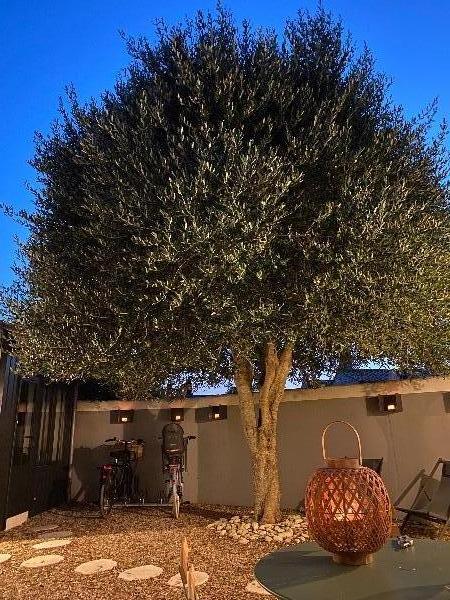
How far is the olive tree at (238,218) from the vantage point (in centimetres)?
533

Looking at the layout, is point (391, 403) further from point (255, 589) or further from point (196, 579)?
point (196, 579)

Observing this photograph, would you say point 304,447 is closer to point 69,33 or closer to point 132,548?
point 132,548

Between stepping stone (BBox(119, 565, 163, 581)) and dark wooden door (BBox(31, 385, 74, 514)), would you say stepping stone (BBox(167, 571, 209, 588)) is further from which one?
dark wooden door (BBox(31, 385, 74, 514))

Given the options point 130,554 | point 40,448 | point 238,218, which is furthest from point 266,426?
point 40,448

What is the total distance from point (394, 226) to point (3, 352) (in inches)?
261

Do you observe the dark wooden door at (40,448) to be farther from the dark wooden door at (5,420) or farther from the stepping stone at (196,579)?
the stepping stone at (196,579)

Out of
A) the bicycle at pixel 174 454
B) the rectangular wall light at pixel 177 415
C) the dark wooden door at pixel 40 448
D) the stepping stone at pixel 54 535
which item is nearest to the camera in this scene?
the stepping stone at pixel 54 535

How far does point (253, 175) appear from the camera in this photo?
520cm

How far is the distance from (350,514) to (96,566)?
150 inches

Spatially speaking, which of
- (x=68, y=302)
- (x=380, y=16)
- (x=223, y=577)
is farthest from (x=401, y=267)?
(x=380, y=16)

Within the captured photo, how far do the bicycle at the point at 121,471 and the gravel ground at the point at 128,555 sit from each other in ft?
1.53

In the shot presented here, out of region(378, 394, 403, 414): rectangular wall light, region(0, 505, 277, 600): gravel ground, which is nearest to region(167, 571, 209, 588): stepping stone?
region(0, 505, 277, 600): gravel ground

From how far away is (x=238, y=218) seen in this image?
507 cm

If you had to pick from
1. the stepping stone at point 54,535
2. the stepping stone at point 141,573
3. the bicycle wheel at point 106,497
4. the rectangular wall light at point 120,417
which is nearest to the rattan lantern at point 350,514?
the stepping stone at point 141,573
